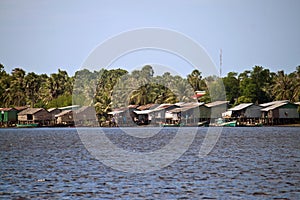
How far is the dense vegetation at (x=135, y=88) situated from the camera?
122188 mm

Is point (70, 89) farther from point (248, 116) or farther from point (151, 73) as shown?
point (248, 116)

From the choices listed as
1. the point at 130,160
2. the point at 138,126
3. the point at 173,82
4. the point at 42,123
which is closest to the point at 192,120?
the point at 138,126

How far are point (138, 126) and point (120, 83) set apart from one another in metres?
18.5

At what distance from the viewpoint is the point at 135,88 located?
137 m

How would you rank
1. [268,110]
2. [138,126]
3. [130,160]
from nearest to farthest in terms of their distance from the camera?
1. [130,160]
2. [268,110]
3. [138,126]

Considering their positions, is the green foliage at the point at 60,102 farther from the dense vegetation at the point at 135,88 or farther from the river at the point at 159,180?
the river at the point at 159,180

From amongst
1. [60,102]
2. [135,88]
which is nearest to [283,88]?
[135,88]

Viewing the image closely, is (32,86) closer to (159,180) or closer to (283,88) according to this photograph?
(283,88)

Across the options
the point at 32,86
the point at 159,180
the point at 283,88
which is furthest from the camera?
the point at 32,86

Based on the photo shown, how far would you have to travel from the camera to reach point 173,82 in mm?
139125

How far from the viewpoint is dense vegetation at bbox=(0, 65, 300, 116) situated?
122188 mm

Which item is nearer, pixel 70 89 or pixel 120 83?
pixel 120 83

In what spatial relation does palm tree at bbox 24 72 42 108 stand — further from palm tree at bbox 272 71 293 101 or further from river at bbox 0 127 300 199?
river at bbox 0 127 300 199

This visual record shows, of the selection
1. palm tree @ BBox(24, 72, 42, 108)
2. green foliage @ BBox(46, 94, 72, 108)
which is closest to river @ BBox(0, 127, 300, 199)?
green foliage @ BBox(46, 94, 72, 108)
